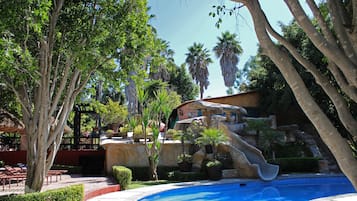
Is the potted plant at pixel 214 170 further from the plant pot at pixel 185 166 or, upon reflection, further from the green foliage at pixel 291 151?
the green foliage at pixel 291 151

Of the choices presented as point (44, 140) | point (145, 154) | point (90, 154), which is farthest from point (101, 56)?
point (90, 154)

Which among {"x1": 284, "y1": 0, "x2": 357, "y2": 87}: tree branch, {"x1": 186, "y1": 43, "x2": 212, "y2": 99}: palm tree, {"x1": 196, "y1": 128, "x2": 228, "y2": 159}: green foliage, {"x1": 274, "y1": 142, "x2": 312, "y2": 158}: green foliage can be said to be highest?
{"x1": 186, "y1": 43, "x2": 212, "y2": 99}: palm tree

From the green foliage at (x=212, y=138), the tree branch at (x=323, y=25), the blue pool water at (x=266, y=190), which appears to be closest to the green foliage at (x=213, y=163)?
the green foliage at (x=212, y=138)

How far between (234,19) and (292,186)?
13613 mm

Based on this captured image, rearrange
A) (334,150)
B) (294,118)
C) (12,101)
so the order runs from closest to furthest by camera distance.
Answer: (334,150) < (12,101) < (294,118)

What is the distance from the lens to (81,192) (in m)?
8.91

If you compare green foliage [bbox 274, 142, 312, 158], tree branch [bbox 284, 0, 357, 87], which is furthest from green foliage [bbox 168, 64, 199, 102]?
tree branch [bbox 284, 0, 357, 87]

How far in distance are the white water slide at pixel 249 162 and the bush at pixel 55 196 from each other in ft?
34.6

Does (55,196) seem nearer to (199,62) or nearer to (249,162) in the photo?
(249,162)

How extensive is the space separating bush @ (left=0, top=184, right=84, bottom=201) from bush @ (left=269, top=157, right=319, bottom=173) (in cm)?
1314

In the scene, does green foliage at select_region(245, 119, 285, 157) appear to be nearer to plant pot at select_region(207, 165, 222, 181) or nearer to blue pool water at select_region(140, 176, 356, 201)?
blue pool water at select_region(140, 176, 356, 201)

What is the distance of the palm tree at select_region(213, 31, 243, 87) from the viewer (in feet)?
135

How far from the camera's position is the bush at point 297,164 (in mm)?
19266

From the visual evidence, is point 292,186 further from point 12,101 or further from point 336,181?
point 12,101
